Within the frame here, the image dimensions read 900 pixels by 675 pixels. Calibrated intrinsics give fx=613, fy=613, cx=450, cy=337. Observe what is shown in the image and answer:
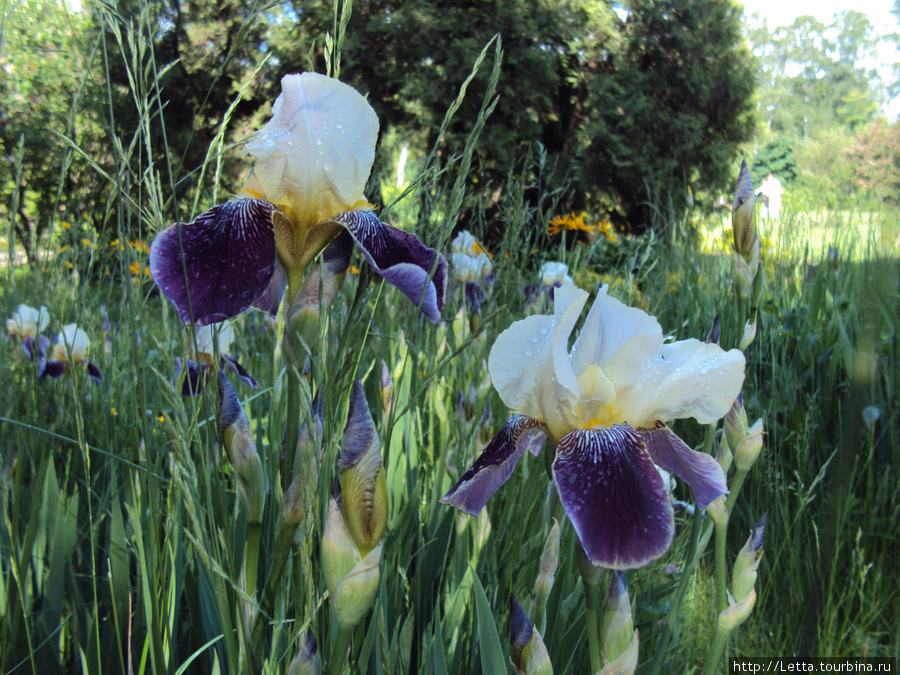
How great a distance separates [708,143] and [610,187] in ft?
6.44

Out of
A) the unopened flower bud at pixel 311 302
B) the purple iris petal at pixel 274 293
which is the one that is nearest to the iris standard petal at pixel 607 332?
the unopened flower bud at pixel 311 302

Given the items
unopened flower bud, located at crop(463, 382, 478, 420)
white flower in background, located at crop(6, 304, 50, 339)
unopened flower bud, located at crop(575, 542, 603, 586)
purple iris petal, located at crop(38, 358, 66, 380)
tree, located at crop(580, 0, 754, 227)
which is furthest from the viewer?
tree, located at crop(580, 0, 754, 227)

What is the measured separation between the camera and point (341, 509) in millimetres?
564

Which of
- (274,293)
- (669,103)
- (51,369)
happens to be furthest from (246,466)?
(669,103)

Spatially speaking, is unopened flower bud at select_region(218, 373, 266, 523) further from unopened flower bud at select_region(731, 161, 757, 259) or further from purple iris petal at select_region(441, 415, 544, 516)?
unopened flower bud at select_region(731, 161, 757, 259)

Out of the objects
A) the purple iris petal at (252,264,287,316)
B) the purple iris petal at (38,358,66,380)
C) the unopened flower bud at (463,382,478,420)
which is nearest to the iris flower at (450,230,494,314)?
the unopened flower bud at (463,382,478,420)

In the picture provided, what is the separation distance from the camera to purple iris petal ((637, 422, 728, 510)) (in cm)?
73

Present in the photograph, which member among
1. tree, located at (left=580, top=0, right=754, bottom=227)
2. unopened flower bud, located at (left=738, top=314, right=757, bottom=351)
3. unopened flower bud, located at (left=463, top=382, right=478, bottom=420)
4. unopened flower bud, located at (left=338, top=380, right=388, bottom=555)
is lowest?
unopened flower bud, located at (left=463, top=382, right=478, bottom=420)

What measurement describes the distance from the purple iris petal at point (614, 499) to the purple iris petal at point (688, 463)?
8 centimetres

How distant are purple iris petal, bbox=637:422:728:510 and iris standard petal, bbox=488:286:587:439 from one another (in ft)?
0.39

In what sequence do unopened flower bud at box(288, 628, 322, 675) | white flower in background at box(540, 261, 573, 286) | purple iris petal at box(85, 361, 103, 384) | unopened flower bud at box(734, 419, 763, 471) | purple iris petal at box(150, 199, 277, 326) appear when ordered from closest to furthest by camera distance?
unopened flower bud at box(288, 628, 322, 675) → purple iris petal at box(150, 199, 277, 326) → unopened flower bud at box(734, 419, 763, 471) → purple iris petal at box(85, 361, 103, 384) → white flower in background at box(540, 261, 573, 286)

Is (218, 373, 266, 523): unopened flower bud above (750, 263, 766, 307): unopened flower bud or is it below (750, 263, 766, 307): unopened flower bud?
below

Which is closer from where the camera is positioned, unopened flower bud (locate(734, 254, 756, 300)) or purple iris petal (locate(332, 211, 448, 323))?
purple iris petal (locate(332, 211, 448, 323))

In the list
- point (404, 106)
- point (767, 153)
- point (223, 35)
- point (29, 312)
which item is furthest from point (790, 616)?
point (767, 153)
